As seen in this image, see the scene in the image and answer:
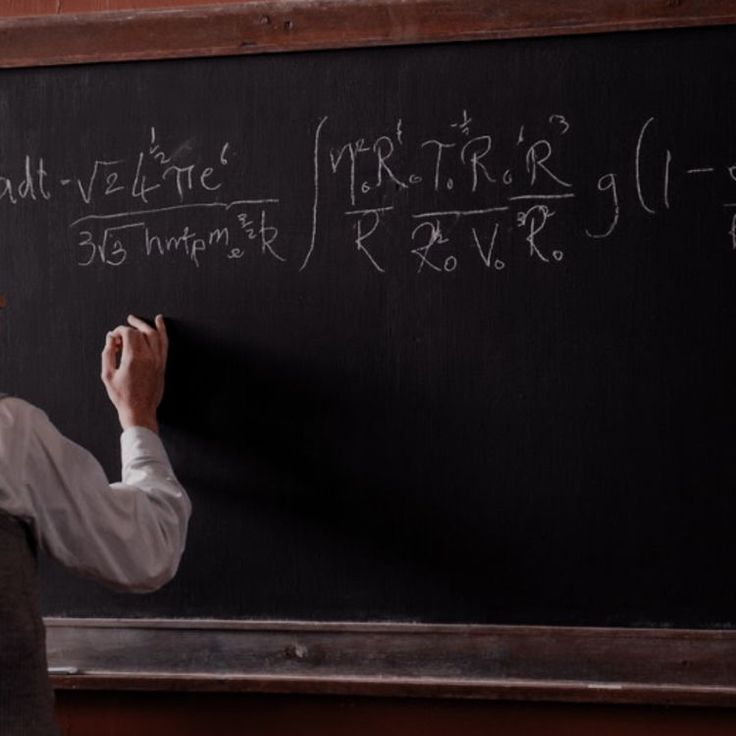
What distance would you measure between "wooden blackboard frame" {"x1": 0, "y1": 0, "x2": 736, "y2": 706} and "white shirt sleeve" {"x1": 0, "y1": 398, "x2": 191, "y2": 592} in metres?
0.26

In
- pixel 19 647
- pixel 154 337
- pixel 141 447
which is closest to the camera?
pixel 19 647

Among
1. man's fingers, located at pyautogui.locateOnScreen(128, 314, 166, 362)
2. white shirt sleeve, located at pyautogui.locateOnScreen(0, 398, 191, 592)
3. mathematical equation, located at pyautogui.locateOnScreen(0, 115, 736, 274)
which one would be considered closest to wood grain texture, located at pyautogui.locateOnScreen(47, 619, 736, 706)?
white shirt sleeve, located at pyautogui.locateOnScreen(0, 398, 191, 592)

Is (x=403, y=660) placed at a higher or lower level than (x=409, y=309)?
lower

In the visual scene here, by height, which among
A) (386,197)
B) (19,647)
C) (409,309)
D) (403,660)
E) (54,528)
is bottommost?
(403,660)

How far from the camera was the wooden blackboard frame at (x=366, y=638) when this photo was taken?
1.85 metres

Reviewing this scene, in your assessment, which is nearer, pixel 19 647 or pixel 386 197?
pixel 19 647

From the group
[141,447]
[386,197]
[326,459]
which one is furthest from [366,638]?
[386,197]

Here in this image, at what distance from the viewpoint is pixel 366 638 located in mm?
1937

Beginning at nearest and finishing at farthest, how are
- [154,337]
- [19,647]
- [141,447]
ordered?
[19,647] → [141,447] → [154,337]

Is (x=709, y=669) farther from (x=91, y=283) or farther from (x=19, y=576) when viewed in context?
(x=91, y=283)

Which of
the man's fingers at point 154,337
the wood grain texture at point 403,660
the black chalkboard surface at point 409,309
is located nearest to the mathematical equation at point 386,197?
the black chalkboard surface at point 409,309

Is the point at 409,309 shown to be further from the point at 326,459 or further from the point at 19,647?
the point at 19,647

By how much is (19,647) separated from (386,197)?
0.90m

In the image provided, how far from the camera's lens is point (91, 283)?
205 cm
